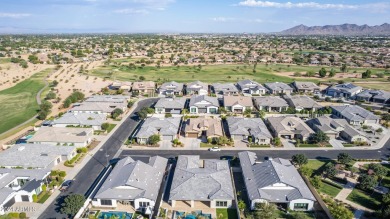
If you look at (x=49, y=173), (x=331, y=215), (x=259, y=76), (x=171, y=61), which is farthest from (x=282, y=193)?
(x=171, y=61)

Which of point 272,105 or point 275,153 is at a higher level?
point 272,105

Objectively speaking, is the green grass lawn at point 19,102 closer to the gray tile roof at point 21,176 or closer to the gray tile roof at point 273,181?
the gray tile roof at point 21,176

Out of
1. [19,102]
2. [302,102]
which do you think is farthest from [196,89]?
[19,102]

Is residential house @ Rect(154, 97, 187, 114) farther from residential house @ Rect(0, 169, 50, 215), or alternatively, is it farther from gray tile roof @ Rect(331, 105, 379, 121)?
gray tile roof @ Rect(331, 105, 379, 121)

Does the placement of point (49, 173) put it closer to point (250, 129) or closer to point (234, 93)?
point (250, 129)

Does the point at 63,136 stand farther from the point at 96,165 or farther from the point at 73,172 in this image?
the point at 73,172

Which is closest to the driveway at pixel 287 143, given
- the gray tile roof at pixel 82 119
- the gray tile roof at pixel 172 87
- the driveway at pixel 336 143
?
the driveway at pixel 336 143
